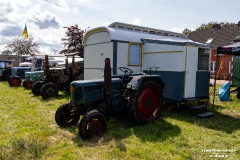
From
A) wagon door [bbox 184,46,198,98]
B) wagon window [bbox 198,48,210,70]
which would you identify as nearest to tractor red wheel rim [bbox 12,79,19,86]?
wagon door [bbox 184,46,198,98]

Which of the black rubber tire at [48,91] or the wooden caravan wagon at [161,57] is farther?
the black rubber tire at [48,91]

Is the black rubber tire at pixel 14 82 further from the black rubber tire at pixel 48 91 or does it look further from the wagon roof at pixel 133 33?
the wagon roof at pixel 133 33

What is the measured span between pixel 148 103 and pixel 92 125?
1773 mm

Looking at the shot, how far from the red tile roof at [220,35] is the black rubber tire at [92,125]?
24.6m

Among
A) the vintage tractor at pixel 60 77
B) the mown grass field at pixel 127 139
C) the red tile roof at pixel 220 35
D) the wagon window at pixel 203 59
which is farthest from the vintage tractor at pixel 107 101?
the red tile roof at pixel 220 35

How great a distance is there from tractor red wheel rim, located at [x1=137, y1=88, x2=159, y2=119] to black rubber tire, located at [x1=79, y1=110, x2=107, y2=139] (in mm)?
1139

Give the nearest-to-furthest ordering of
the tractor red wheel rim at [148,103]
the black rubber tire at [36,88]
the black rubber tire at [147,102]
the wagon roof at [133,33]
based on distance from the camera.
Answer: the black rubber tire at [147,102] → the tractor red wheel rim at [148,103] → the wagon roof at [133,33] → the black rubber tire at [36,88]

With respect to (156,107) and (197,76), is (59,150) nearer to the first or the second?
(156,107)

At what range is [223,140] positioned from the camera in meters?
4.73

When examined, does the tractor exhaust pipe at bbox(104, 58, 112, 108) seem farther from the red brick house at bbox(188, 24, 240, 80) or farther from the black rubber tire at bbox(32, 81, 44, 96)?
the red brick house at bbox(188, 24, 240, 80)

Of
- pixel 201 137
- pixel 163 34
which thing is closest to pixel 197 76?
pixel 201 137

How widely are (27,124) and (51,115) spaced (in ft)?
3.57

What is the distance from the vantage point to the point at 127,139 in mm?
4676

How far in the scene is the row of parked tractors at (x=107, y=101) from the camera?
4.72 meters
